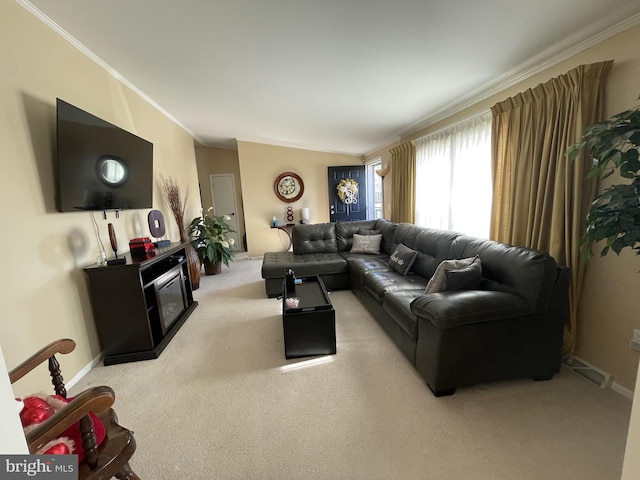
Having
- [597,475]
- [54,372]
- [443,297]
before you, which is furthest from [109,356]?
[597,475]

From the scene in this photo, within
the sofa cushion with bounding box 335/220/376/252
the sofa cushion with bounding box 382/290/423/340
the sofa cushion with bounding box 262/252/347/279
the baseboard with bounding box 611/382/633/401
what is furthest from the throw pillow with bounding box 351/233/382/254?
the baseboard with bounding box 611/382/633/401

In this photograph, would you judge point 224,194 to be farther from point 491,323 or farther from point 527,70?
point 491,323

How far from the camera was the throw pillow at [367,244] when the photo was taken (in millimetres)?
3758

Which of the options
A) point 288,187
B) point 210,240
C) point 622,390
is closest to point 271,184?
point 288,187

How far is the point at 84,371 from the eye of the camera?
80.1 inches

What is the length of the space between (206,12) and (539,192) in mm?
2721

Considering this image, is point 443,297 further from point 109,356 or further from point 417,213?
point 109,356

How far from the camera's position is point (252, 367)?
6.59ft

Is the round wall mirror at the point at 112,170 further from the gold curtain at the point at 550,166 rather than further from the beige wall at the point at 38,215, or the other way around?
the gold curtain at the point at 550,166

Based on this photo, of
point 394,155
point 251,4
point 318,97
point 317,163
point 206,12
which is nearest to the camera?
point 251,4

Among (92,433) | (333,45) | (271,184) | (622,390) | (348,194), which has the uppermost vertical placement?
(333,45)

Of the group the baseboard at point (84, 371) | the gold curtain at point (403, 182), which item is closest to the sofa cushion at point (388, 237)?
the gold curtain at point (403, 182)

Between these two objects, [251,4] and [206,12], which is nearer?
[251,4]

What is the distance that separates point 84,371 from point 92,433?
1677 millimetres
